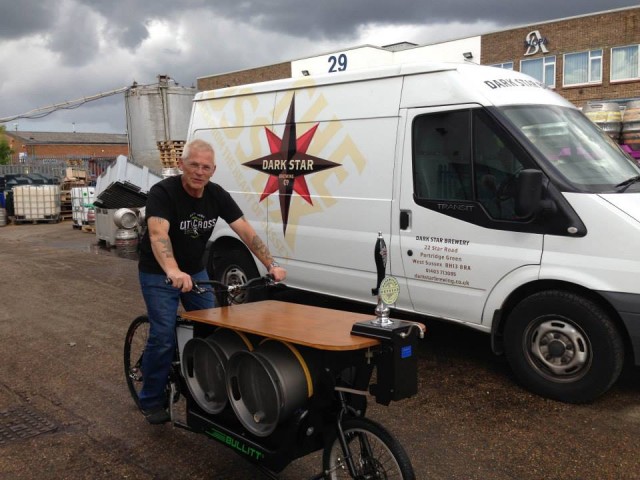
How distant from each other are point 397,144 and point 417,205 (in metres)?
0.60

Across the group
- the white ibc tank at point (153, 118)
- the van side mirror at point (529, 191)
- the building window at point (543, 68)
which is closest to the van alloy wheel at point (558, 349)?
the van side mirror at point (529, 191)

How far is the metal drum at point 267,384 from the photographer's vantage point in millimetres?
3010

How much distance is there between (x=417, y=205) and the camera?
546 cm

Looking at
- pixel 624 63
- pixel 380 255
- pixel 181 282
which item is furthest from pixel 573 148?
pixel 624 63

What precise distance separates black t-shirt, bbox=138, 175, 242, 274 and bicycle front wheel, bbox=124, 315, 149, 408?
69 cm

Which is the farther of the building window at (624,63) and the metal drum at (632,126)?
the building window at (624,63)

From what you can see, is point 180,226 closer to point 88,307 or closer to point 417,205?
point 417,205

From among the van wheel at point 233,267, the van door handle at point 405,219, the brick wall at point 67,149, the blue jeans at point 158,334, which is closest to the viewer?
the blue jeans at point 158,334

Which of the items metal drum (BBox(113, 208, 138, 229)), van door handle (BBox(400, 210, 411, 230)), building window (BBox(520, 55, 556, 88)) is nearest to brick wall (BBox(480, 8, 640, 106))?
building window (BBox(520, 55, 556, 88))

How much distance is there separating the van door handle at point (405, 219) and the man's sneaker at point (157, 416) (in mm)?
2601

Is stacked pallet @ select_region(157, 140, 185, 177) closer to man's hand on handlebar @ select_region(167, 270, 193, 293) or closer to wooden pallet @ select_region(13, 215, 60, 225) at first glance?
wooden pallet @ select_region(13, 215, 60, 225)

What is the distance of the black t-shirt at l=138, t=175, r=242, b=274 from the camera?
148 inches

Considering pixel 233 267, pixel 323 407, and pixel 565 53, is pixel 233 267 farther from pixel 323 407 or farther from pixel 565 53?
pixel 565 53

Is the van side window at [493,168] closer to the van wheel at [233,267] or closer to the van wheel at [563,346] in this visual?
the van wheel at [563,346]
